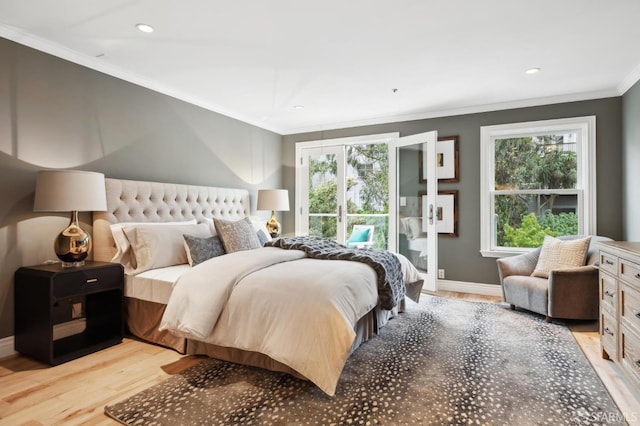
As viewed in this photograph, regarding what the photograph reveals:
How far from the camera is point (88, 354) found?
2.71 m

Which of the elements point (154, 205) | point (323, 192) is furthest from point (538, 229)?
point (154, 205)

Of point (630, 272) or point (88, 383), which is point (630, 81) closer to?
point (630, 272)

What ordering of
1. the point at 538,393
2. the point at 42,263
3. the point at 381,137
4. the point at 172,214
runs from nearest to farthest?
1. the point at 538,393
2. the point at 42,263
3. the point at 172,214
4. the point at 381,137

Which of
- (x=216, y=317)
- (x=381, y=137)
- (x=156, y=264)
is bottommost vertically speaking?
(x=216, y=317)

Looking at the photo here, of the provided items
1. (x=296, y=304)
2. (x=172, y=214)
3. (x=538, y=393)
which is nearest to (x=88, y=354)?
(x=172, y=214)

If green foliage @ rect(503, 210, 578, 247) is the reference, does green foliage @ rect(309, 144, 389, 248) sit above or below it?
above

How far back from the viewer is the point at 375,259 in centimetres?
284

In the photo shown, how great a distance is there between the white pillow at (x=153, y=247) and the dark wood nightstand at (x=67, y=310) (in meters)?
0.18

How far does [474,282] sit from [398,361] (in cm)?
258

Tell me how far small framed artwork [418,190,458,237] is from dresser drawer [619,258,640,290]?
2.50m

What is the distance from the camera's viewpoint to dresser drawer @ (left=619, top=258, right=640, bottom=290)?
200 centimetres

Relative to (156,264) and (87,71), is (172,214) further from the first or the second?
(87,71)

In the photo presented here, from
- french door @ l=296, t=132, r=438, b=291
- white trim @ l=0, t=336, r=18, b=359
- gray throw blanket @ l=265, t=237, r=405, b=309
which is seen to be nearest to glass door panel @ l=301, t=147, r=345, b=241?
french door @ l=296, t=132, r=438, b=291

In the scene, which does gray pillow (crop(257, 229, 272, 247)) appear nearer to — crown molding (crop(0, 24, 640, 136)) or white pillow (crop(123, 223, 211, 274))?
white pillow (crop(123, 223, 211, 274))
